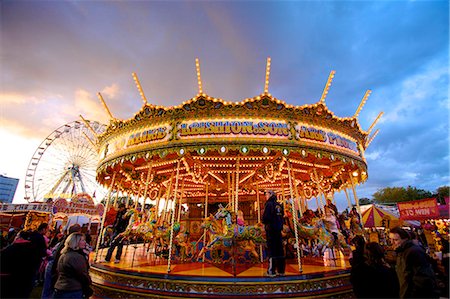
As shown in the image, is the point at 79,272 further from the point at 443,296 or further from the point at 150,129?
the point at 443,296

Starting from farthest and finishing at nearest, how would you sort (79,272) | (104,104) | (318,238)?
(104,104), (318,238), (79,272)

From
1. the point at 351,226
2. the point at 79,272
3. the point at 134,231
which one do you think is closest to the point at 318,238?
the point at 351,226

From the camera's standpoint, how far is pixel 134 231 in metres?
7.38

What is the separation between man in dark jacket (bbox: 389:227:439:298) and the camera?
2.39 meters

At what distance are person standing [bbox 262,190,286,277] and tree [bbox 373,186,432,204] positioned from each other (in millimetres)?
43105

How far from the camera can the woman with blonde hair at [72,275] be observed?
2.83 metres

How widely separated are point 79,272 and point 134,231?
4.76 metres

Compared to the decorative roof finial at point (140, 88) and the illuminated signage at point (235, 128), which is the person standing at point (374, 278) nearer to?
the illuminated signage at point (235, 128)

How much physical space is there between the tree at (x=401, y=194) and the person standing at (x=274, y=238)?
4310cm

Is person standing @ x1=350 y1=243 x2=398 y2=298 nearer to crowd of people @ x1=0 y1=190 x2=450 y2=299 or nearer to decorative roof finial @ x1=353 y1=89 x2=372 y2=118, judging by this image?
crowd of people @ x1=0 y1=190 x2=450 y2=299

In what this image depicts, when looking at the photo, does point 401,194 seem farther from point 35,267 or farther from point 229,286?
point 35,267

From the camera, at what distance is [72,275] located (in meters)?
2.87

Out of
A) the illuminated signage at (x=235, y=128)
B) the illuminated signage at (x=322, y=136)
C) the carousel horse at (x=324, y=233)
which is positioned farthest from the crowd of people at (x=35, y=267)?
the carousel horse at (x=324, y=233)

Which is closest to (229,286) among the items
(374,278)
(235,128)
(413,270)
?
(374,278)
